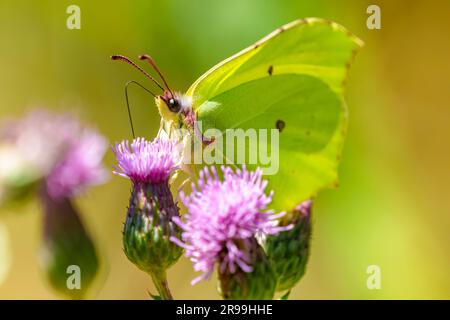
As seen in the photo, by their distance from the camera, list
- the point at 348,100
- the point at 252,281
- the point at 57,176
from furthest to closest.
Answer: the point at 348,100 < the point at 57,176 < the point at 252,281

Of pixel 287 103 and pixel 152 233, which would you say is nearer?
pixel 152 233

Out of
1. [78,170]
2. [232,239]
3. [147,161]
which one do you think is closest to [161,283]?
[232,239]

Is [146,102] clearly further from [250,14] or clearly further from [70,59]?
[250,14]

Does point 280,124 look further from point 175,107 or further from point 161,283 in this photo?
point 161,283
